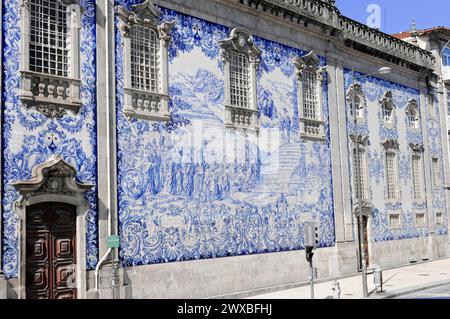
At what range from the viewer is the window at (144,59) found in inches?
634

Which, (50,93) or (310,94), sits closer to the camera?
(50,93)

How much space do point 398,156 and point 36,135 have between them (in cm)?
1923

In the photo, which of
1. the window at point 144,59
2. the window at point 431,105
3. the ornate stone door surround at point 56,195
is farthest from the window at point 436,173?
the ornate stone door surround at point 56,195

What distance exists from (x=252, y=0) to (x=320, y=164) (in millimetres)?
6762

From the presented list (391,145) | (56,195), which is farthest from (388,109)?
(56,195)

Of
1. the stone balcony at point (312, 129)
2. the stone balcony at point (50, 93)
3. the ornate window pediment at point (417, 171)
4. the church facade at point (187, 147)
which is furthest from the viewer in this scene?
the ornate window pediment at point (417, 171)

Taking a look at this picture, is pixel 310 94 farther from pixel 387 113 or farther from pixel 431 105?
pixel 431 105

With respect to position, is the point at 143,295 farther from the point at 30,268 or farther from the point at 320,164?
the point at 320,164

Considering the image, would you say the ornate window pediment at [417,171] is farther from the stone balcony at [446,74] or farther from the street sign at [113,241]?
the street sign at [113,241]

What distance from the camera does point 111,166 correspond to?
49.4ft

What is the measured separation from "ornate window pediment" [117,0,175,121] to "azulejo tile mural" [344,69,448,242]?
10475 mm

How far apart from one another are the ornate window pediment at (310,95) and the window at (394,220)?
6423 mm

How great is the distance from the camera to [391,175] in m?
27.5

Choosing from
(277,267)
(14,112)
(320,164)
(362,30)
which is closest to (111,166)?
(14,112)
